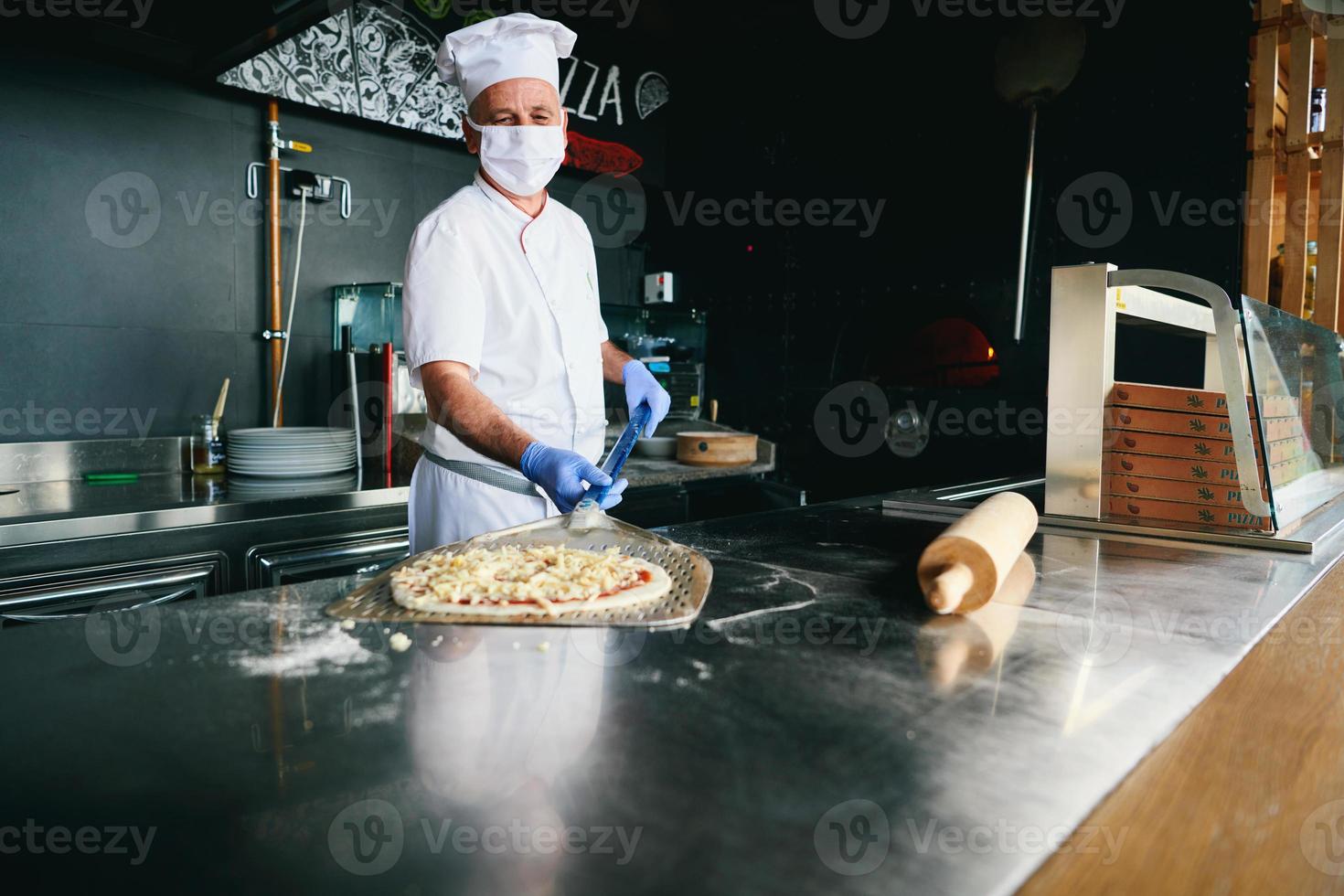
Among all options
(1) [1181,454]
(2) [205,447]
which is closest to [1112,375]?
(1) [1181,454]

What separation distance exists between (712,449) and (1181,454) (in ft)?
6.93

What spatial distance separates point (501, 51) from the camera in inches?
71.9

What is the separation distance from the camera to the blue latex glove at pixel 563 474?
4.70 ft

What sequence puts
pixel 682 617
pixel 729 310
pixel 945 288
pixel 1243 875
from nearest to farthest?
pixel 1243 875, pixel 682 617, pixel 945 288, pixel 729 310

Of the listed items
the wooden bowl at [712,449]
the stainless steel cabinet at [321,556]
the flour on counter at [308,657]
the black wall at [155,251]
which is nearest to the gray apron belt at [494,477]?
the stainless steel cabinet at [321,556]

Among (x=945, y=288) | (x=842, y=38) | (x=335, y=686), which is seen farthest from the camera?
(x=842, y=38)

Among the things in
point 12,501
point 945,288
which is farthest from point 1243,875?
point 945,288

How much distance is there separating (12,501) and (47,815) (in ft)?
6.85

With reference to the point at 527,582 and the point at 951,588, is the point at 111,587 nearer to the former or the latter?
the point at 527,582

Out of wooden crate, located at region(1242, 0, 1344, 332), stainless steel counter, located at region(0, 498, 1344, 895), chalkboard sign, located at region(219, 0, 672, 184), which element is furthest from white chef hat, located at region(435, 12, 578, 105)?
wooden crate, located at region(1242, 0, 1344, 332)

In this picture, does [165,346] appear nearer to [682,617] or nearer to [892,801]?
[682,617]

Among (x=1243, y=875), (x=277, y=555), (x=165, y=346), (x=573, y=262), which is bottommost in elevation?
(x=277, y=555)

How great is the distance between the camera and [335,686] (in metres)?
0.82

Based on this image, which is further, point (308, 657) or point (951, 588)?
point (951, 588)
